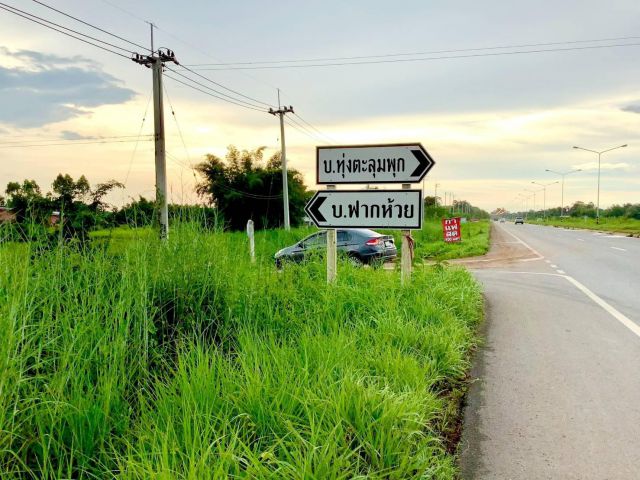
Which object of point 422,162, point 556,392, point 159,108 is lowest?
point 556,392

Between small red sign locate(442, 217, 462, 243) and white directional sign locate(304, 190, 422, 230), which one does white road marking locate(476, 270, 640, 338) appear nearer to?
white directional sign locate(304, 190, 422, 230)

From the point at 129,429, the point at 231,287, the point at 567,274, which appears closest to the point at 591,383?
the point at 231,287

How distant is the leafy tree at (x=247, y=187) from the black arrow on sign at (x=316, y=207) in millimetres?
43186

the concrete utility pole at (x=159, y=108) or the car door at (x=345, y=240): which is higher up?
the concrete utility pole at (x=159, y=108)

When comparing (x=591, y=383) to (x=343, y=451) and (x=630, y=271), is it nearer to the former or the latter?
(x=343, y=451)

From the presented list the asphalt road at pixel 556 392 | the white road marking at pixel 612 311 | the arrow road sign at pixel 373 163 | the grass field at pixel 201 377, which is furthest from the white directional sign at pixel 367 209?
the white road marking at pixel 612 311

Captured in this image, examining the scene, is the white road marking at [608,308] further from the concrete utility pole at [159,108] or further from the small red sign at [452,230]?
the concrete utility pole at [159,108]

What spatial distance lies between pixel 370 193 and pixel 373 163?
0.51 meters

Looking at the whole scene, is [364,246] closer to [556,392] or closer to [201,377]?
[556,392]

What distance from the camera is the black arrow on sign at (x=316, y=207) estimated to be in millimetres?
8172

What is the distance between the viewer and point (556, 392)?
180 inches

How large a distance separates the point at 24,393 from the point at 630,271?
15.3 metres

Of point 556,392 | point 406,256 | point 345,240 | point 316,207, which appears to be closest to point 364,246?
point 345,240

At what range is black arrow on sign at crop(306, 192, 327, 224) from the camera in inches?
322
